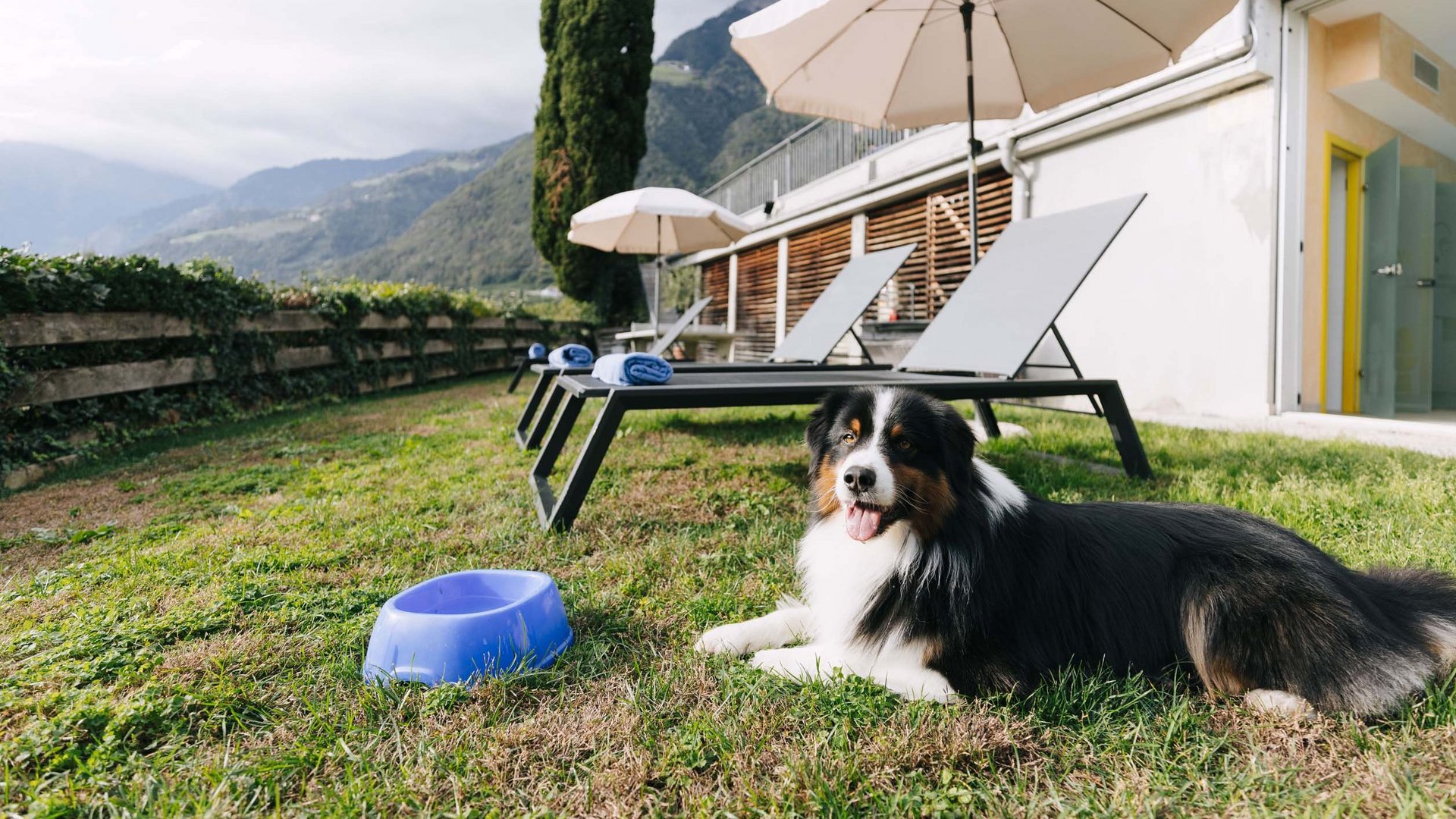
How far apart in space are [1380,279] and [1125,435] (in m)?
4.64

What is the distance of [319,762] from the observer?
1.35m

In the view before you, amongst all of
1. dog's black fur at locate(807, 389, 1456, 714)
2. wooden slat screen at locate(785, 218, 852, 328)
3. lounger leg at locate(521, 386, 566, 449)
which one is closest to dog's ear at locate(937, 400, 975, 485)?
dog's black fur at locate(807, 389, 1456, 714)

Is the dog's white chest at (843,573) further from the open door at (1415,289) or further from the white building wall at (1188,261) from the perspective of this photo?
the open door at (1415,289)

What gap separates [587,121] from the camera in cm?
1578

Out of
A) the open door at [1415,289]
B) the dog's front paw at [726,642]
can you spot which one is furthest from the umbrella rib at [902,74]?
the open door at [1415,289]

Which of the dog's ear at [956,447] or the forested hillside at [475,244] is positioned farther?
the forested hillside at [475,244]

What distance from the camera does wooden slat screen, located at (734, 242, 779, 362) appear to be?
47.3ft

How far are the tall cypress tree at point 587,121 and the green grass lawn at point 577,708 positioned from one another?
13935 millimetres

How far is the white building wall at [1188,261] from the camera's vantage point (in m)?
5.56

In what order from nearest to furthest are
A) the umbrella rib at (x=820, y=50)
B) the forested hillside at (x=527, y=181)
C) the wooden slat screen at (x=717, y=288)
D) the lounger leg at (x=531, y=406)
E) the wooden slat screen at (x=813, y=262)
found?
the umbrella rib at (x=820, y=50)
the lounger leg at (x=531, y=406)
the wooden slat screen at (x=813, y=262)
the wooden slat screen at (x=717, y=288)
the forested hillside at (x=527, y=181)

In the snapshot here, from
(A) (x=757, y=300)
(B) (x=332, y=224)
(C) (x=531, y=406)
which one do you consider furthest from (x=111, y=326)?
(B) (x=332, y=224)

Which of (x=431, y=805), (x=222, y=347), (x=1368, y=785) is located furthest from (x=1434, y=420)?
(x=222, y=347)

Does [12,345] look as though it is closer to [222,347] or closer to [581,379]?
[222,347]

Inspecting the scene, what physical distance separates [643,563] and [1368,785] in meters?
1.90
